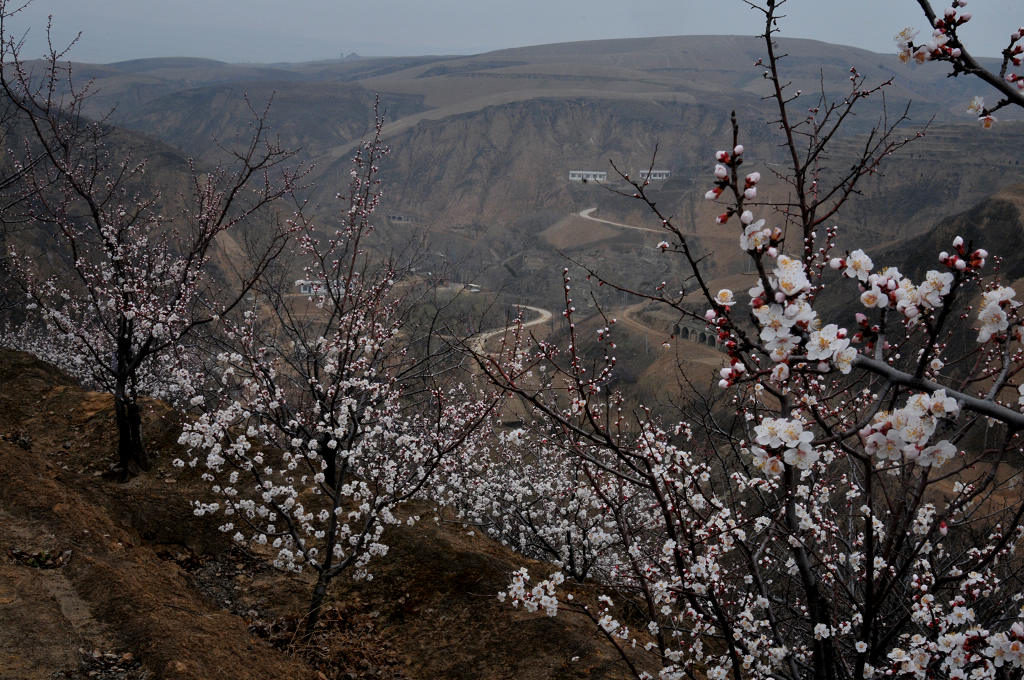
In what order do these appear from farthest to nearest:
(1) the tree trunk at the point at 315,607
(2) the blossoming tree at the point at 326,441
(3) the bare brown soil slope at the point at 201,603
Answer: (2) the blossoming tree at the point at 326,441 < (1) the tree trunk at the point at 315,607 < (3) the bare brown soil slope at the point at 201,603

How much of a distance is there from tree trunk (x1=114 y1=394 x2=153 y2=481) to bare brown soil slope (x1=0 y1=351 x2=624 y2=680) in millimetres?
248

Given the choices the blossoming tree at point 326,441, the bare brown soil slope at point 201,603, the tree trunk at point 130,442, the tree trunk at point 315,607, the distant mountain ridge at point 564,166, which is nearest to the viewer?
the bare brown soil slope at point 201,603

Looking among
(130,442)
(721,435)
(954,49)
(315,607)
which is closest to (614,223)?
(130,442)

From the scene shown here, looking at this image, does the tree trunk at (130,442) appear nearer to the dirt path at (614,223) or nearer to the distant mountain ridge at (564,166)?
the distant mountain ridge at (564,166)

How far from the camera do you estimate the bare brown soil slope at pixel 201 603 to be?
16.9 ft

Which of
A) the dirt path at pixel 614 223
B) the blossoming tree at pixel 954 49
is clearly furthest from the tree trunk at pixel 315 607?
the dirt path at pixel 614 223

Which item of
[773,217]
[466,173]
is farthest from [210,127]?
[773,217]

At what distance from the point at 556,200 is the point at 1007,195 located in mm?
104382

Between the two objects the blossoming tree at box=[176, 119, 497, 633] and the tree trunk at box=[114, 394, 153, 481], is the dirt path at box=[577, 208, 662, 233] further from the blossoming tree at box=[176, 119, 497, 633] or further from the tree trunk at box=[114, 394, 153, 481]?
the tree trunk at box=[114, 394, 153, 481]

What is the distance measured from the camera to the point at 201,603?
6.73m

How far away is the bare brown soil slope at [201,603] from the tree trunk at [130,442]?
248mm

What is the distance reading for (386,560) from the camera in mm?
8969

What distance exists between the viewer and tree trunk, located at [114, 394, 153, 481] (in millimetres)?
9855

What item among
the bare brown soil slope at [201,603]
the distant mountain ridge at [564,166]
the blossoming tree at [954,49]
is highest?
the distant mountain ridge at [564,166]
